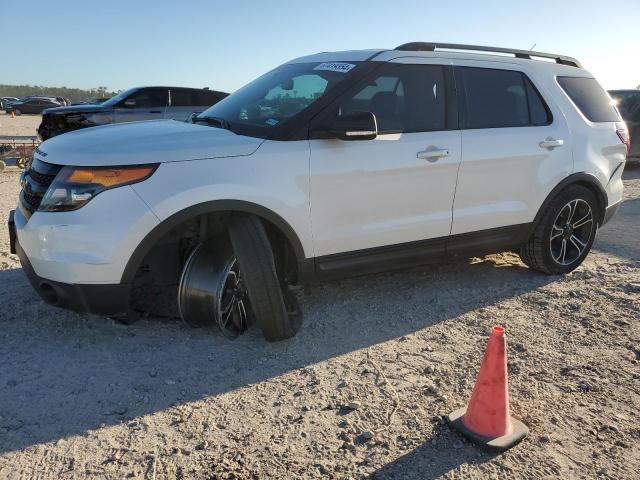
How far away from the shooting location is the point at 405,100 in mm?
3744

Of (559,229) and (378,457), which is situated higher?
(559,229)

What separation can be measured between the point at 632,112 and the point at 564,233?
8704mm

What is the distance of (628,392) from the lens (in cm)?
293

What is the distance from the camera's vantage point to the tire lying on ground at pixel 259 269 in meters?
3.14

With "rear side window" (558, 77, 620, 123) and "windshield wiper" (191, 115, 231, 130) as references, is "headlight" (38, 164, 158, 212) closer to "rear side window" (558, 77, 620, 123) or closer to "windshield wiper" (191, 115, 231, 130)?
"windshield wiper" (191, 115, 231, 130)

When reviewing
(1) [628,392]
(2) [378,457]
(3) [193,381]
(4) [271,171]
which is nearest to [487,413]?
(2) [378,457]

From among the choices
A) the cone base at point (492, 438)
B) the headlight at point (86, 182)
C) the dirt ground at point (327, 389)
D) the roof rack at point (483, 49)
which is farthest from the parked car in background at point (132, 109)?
the cone base at point (492, 438)

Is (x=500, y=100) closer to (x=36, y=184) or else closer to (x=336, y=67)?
(x=336, y=67)

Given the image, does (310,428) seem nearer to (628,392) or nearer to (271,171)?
(271,171)

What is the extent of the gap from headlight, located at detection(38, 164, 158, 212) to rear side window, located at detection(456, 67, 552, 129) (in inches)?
95.8

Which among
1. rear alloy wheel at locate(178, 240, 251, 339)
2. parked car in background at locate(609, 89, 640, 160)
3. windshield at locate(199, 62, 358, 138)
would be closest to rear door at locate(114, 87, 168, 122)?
windshield at locate(199, 62, 358, 138)

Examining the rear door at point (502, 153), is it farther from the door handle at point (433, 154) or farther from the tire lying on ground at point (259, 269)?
the tire lying on ground at point (259, 269)

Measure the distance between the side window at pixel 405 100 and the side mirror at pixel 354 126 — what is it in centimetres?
22

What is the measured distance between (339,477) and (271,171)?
70.4 inches
